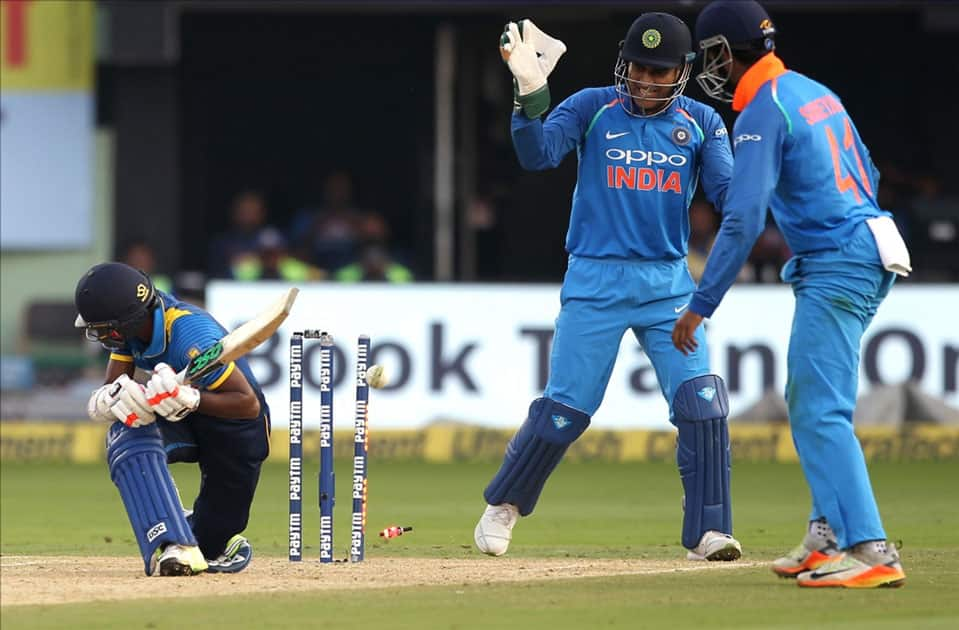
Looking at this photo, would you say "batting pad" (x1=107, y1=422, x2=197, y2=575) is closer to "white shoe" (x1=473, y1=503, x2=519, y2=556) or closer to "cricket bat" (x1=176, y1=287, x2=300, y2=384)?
"cricket bat" (x1=176, y1=287, x2=300, y2=384)

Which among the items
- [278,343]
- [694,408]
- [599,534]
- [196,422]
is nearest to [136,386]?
[196,422]

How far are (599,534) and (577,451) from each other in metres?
3.91

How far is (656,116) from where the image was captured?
754 centimetres

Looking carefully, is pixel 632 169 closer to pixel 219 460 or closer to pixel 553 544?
pixel 219 460

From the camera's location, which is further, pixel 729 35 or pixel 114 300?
pixel 114 300

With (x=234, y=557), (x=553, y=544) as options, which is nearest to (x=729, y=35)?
(x=234, y=557)

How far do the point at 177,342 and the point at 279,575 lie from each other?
883 mm

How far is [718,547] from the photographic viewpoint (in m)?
7.39

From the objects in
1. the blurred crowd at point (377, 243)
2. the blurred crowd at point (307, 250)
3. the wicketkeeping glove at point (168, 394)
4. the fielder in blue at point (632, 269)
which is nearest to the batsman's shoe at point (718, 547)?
the fielder in blue at point (632, 269)

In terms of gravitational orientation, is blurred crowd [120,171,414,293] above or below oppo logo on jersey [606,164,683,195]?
below

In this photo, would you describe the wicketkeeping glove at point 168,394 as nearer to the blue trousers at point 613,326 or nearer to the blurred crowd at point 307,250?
the blue trousers at point 613,326

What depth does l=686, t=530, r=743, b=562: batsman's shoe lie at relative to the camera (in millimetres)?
7383

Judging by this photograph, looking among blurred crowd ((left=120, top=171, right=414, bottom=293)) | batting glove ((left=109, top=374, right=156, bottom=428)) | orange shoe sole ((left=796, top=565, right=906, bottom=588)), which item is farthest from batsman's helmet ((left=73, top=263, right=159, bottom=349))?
blurred crowd ((left=120, top=171, right=414, bottom=293))

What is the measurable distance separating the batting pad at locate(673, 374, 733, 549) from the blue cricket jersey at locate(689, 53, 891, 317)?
103 cm
